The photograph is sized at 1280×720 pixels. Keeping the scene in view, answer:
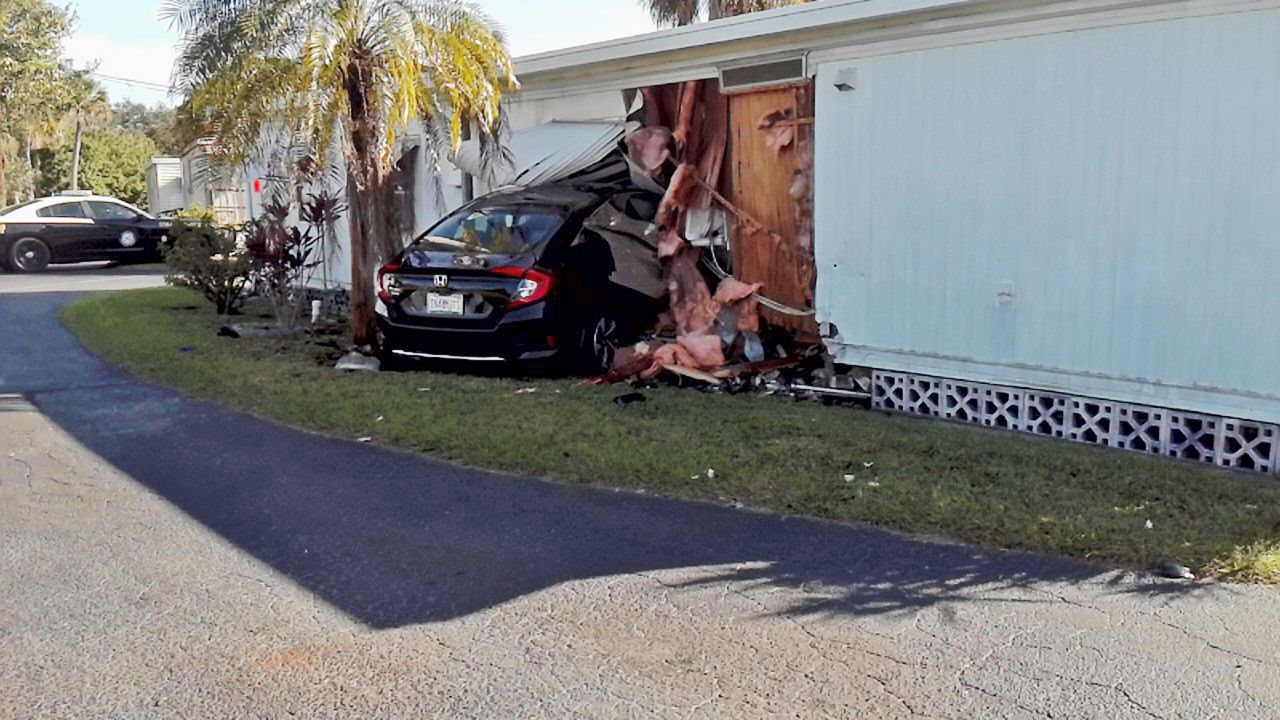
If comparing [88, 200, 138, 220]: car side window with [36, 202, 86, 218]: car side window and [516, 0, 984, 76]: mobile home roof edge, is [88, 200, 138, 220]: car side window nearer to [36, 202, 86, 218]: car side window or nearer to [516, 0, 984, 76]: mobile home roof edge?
[36, 202, 86, 218]: car side window

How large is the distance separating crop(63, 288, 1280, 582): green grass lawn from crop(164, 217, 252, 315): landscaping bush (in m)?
3.90

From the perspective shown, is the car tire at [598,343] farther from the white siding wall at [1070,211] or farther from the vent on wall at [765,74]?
the vent on wall at [765,74]

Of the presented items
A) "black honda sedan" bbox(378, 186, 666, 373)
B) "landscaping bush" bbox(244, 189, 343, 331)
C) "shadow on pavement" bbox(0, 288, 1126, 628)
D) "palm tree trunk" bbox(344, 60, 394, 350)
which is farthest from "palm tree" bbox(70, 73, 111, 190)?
"shadow on pavement" bbox(0, 288, 1126, 628)

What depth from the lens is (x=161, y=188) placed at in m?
40.7

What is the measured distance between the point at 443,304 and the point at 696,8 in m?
15.0

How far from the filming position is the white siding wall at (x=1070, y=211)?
6.50m

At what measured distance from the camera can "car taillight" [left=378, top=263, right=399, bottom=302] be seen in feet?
31.5

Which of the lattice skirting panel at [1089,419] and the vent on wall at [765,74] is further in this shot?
the vent on wall at [765,74]

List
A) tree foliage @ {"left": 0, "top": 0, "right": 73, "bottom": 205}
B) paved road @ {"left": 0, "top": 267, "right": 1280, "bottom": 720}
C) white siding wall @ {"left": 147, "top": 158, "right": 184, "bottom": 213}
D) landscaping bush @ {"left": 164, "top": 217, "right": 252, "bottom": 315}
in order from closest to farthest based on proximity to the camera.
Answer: paved road @ {"left": 0, "top": 267, "right": 1280, "bottom": 720} < landscaping bush @ {"left": 164, "top": 217, "right": 252, "bottom": 315} < tree foliage @ {"left": 0, "top": 0, "right": 73, "bottom": 205} < white siding wall @ {"left": 147, "top": 158, "right": 184, "bottom": 213}

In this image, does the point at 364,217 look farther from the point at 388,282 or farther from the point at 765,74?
the point at 765,74

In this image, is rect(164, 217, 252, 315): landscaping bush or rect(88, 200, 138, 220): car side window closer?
rect(164, 217, 252, 315): landscaping bush

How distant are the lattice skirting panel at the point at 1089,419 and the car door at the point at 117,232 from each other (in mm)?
19788

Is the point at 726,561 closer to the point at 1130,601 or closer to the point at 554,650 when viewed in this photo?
the point at 554,650

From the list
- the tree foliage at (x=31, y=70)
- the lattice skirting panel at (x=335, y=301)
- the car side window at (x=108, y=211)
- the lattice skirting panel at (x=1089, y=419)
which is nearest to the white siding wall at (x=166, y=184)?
the tree foliage at (x=31, y=70)
